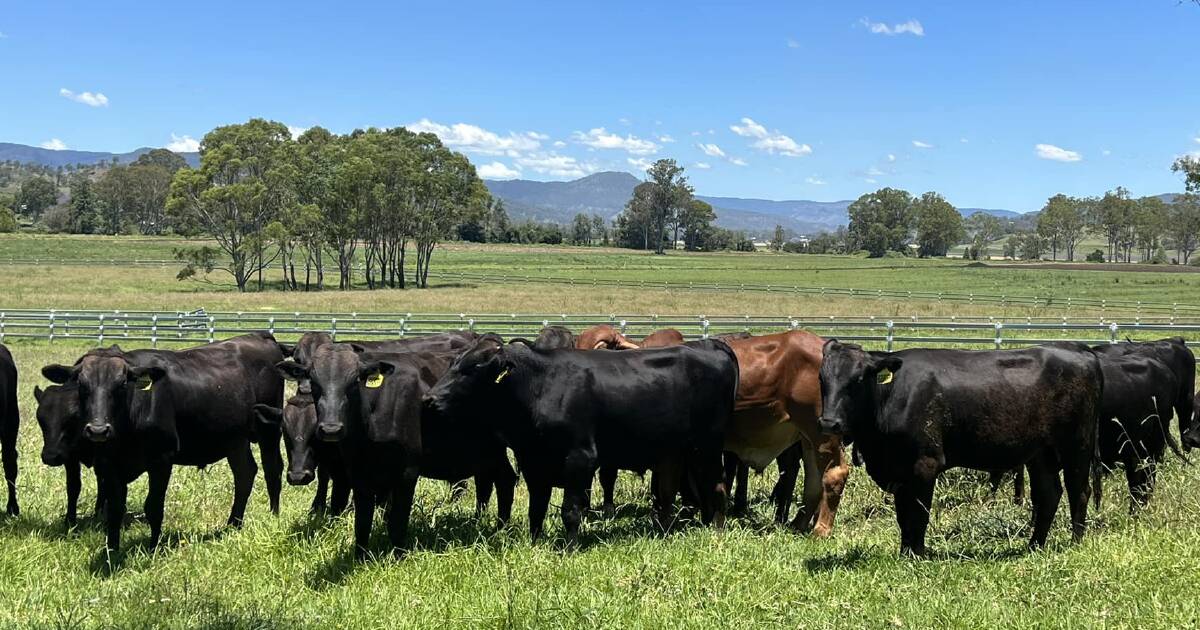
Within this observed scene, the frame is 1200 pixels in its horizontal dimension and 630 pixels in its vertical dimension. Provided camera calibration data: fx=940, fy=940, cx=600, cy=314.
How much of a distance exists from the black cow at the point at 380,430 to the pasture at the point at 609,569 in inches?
15.9

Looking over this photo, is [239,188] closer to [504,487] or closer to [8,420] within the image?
[8,420]

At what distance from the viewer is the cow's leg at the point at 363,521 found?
6902mm

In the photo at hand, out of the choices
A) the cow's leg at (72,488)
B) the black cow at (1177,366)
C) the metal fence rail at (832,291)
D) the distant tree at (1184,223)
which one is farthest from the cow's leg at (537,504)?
the distant tree at (1184,223)

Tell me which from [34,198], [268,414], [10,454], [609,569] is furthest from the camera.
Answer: [34,198]

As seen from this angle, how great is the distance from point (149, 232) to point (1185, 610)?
142 meters

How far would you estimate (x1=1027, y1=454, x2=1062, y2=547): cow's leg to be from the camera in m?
7.02

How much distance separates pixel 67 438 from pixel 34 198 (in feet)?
572

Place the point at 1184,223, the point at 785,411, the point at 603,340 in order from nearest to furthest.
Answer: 1. the point at 785,411
2. the point at 603,340
3. the point at 1184,223

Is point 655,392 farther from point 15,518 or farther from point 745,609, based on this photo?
point 15,518

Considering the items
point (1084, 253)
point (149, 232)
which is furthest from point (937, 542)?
point (1084, 253)

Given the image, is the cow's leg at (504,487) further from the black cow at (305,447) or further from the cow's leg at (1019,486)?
the cow's leg at (1019,486)

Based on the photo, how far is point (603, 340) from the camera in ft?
33.3

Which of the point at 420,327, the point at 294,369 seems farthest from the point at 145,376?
the point at 420,327

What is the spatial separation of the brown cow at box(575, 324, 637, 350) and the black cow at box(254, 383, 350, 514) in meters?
3.03
